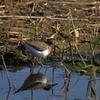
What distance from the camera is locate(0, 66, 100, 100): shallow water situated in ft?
16.9

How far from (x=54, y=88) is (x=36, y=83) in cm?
45

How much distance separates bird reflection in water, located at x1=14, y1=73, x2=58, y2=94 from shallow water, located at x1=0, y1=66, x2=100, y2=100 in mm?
87

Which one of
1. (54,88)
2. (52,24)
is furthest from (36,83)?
(52,24)

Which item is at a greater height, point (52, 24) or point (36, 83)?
point (52, 24)

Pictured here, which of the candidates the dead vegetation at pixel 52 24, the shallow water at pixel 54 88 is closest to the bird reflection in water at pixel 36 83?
the shallow water at pixel 54 88

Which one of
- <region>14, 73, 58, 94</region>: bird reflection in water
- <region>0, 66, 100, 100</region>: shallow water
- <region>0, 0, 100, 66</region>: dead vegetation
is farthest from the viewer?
<region>0, 0, 100, 66</region>: dead vegetation

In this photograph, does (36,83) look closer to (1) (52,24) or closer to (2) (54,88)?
(2) (54,88)

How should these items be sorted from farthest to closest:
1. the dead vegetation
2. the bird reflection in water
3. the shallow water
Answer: the dead vegetation, the bird reflection in water, the shallow water

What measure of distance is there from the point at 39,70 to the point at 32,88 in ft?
4.39

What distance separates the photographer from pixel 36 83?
19.5 ft

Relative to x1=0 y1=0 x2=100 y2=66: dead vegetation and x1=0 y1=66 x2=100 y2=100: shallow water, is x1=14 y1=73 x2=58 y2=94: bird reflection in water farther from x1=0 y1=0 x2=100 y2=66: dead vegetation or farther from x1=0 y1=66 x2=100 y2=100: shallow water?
x1=0 y1=0 x2=100 y2=66: dead vegetation

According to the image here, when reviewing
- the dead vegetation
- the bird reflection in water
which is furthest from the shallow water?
the dead vegetation

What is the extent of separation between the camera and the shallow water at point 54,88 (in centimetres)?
514

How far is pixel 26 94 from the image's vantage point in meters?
5.24
